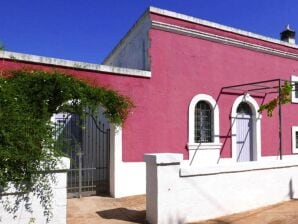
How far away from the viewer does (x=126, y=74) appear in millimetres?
8625

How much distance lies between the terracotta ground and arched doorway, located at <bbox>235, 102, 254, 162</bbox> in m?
3.82

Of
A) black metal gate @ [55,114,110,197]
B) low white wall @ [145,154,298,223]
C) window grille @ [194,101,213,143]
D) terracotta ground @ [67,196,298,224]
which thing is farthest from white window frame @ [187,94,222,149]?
terracotta ground @ [67,196,298,224]

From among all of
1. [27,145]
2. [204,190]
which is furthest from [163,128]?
[27,145]

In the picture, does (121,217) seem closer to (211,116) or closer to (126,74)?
(126,74)

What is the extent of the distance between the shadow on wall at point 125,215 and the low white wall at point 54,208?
1645 mm

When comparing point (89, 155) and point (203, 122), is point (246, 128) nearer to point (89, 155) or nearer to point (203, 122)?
point (203, 122)

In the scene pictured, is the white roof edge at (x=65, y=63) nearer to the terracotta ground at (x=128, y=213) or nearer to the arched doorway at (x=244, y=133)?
the terracotta ground at (x=128, y=213)

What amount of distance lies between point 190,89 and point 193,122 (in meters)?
1.08

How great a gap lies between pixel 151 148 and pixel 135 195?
4.68 feet

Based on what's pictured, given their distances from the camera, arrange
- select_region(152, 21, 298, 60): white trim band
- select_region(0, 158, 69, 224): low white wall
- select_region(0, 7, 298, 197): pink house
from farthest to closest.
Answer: select_region(152, 21, 298, 60): white trim band, select_region(0, 7, 298, 197): pink house, select_region(0, 158, 69, 224): low white wall

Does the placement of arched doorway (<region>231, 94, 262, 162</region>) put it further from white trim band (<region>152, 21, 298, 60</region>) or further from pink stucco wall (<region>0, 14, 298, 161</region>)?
white trim band (<region>152, 21, 298, 60</region>)

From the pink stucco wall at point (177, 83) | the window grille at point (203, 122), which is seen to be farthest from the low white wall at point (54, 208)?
the window grille at point (203, 122)

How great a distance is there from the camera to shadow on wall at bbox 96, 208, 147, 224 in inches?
232

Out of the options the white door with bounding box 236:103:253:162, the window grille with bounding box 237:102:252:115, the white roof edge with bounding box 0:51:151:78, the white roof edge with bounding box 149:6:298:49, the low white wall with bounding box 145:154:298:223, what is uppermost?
the white roof edge with bounding box 149:6:298:49
